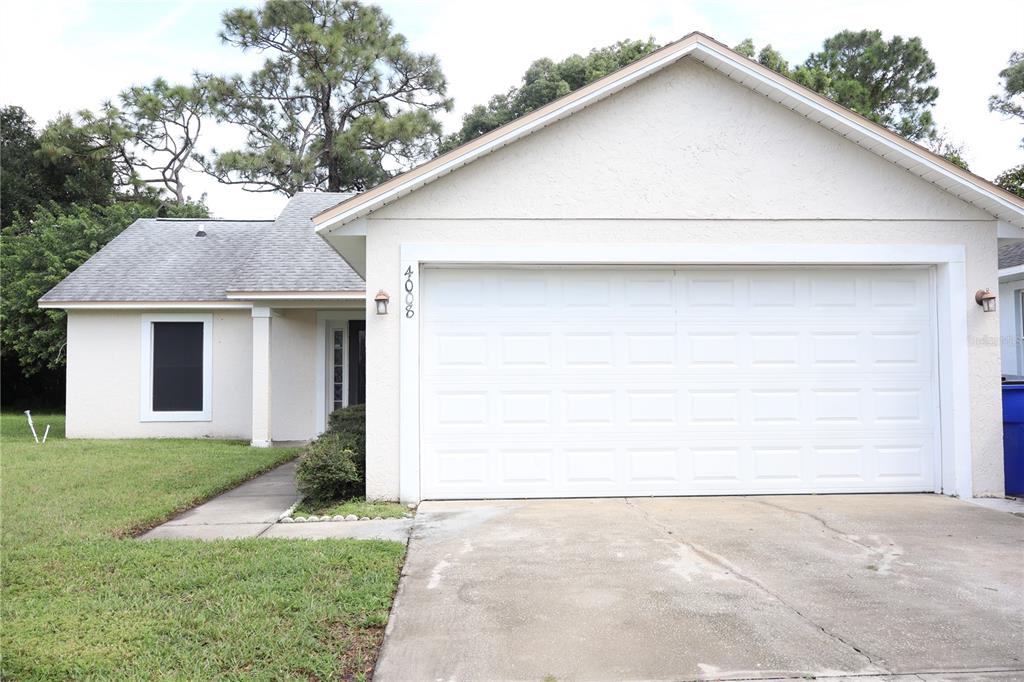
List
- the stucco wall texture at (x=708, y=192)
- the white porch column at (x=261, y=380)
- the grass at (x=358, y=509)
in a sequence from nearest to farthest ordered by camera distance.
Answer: the grass at (x=358, y=509) → the stucco wall texture at (x=708, y=192) → the white porch column at (x=261, y=380)

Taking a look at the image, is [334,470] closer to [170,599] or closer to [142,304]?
[170,599]

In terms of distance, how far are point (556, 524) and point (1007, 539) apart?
376 cm

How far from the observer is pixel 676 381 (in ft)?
25.7

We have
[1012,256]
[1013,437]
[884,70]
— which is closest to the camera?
[1013,437]

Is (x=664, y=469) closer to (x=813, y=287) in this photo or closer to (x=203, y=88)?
(x=813, y=287)

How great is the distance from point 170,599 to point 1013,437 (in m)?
8.40

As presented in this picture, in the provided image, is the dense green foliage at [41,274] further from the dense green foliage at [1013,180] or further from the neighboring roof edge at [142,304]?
the dense green foliage at [1013,180]

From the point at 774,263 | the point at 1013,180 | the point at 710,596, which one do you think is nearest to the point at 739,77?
the point at 774,263

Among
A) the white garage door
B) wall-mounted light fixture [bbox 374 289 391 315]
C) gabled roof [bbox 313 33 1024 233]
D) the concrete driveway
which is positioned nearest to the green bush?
the white garage door

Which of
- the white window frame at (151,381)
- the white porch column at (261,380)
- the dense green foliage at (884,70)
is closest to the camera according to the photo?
the white porch column at (261,380)

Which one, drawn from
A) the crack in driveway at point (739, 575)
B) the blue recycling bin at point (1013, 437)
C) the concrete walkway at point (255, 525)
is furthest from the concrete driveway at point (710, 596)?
the blue recycling bin at point (1013, 437)

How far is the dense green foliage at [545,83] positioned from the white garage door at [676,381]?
908 inches

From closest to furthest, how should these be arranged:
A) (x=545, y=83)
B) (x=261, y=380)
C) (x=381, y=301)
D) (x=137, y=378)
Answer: (x=381, y=301) < (x=261, y=380) < (x=137, y=378) < (x=545, y=83)

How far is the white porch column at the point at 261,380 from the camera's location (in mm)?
12805
